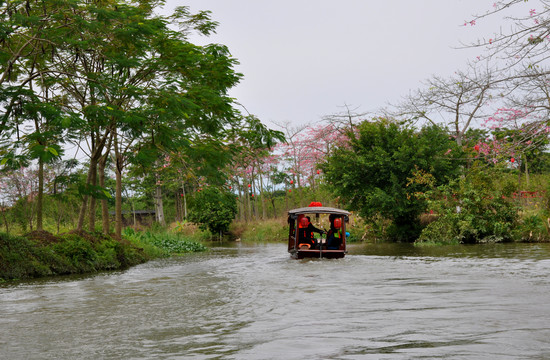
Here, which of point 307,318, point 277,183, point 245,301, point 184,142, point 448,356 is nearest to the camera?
point 448,356

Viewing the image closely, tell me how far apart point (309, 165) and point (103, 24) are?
3493 centimetres

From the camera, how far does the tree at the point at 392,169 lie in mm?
29078

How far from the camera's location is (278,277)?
568 inches

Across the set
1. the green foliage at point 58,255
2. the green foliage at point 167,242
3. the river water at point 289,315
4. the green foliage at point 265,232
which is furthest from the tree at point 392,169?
the green foliage at point 58,255

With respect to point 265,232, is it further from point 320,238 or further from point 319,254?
point 320,238

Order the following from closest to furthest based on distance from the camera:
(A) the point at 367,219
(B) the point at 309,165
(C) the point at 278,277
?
(C) the point at 278,277 < (A) the point at 367,219 < (B) the point at 309,165

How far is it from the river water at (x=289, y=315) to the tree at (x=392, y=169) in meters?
13.7

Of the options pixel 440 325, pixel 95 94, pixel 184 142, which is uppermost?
pixel 95 94

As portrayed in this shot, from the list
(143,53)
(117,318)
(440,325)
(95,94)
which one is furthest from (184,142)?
(440,325)

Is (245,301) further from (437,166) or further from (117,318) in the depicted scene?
(437,166)

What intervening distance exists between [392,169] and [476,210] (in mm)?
4823

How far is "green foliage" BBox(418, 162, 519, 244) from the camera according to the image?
2625 cm

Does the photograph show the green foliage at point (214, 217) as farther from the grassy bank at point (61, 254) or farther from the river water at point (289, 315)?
the river water at point (289, 315)

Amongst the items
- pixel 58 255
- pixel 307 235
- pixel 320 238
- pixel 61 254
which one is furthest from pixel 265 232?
pixel 58 255
